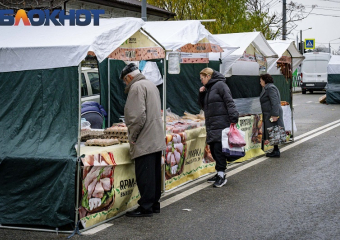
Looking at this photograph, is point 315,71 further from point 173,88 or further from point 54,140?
point 54,140

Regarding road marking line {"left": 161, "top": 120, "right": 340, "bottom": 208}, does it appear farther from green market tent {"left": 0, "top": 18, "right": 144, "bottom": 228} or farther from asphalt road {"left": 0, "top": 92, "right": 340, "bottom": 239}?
green market tent {"left": 0, "top": 18, "right": 144, "bottom": 228}

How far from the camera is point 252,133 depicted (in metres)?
12.2

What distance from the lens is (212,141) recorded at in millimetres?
8883

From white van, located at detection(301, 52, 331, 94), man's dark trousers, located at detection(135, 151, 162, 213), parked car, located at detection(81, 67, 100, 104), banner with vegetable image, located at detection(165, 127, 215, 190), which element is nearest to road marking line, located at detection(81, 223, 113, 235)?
man's dark trousers, located at detection(135, 151, 162, 213)

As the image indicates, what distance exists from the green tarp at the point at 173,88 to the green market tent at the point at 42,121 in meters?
4.62

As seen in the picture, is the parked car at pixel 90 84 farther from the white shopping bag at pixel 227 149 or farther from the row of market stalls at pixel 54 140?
the row of market stalls at pixel 54 140

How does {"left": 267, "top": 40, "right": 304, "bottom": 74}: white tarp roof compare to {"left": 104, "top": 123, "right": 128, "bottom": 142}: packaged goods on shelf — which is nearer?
{"left": 104, "top": 123, "right": 128, "bottom": 142}: packaged goods on shelf

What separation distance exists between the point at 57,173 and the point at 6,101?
1166 millimetres

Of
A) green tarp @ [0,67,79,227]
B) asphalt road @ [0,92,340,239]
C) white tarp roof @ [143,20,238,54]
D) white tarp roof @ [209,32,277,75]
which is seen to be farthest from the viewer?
white tarp roof @ [209,32,277,75]

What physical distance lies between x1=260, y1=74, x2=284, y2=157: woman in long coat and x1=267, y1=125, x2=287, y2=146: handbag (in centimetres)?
9

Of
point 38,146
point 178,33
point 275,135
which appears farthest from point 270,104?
point 38,146

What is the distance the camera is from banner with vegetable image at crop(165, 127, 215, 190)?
8.76 metres

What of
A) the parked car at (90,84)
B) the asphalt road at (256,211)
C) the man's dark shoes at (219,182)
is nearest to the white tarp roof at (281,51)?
the asphalt road at (256,211)

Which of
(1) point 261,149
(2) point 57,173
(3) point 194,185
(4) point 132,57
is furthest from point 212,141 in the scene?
(1) point 261,149
